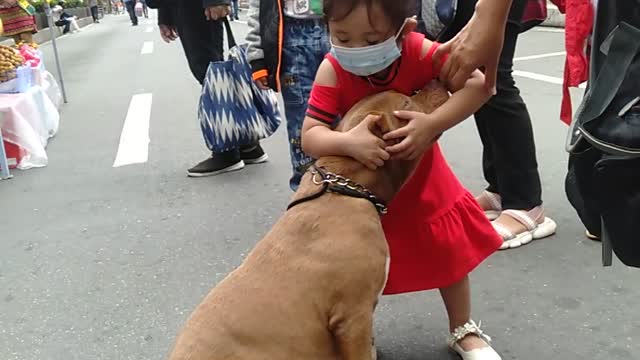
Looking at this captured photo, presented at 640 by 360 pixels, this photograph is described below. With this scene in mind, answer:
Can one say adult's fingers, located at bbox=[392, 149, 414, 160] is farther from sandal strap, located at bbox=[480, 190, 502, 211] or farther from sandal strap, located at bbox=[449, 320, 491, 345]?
sandal strap, located at bbox=[480, 190, 502, 211]

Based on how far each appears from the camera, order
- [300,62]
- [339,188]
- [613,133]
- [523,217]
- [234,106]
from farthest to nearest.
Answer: [234,106] < [523,217] < [300,62] < [339,188] < [613,133]

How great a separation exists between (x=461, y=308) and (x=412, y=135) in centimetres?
78

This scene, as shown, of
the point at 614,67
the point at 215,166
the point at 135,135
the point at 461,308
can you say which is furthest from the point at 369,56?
the point at 135,135

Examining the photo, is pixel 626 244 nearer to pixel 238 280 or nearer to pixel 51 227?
pixel 238 280

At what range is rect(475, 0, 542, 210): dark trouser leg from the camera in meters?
2.84

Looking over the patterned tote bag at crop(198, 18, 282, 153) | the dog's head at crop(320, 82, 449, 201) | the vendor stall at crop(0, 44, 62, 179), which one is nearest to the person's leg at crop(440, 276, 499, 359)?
the dog's head at crop(320, 82, 449, 201)

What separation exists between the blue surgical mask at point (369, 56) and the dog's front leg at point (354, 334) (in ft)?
2.07

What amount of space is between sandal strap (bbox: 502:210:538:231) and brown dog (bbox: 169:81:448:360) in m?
1.62

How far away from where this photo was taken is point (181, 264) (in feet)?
10.3

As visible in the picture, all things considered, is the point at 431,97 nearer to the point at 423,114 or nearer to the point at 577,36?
the point at 423,114

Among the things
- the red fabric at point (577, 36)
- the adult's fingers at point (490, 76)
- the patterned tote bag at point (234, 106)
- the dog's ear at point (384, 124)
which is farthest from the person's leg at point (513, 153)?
the patterned tote bag at point (234, 106)

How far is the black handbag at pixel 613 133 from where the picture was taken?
1.33m

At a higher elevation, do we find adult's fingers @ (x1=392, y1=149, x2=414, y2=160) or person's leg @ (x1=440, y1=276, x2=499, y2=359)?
adult's fingers @ (x1=392, y1=149, x2=414, y2=160)

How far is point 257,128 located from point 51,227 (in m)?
1.37
